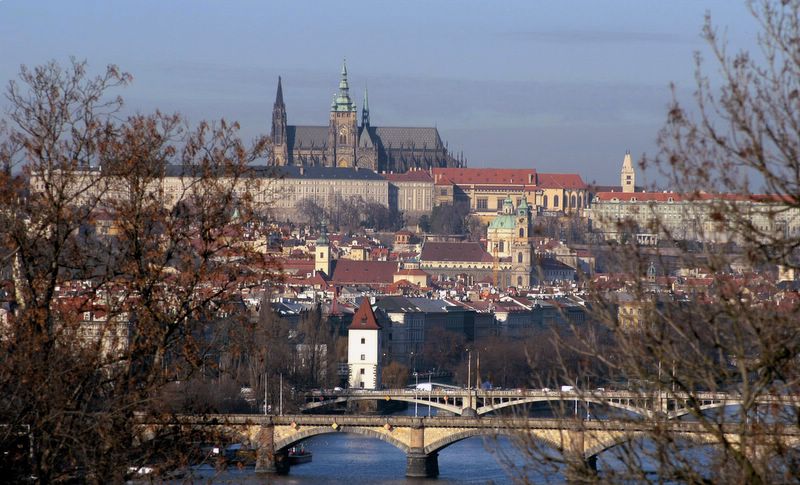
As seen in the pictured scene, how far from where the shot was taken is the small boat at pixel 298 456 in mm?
28950

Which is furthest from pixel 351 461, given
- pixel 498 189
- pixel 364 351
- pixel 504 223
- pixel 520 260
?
pixel 498 189

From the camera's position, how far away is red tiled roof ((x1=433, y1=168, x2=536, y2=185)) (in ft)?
387

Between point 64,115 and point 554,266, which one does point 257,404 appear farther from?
point 554,266

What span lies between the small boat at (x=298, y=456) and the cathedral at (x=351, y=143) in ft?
281

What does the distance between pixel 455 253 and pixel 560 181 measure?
29.3 meters

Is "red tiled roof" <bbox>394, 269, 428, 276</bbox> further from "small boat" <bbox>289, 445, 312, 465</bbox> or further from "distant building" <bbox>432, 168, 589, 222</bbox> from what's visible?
"small boat" <bbox>289, 445, 312, 465</bbox>

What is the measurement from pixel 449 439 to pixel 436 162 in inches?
3729

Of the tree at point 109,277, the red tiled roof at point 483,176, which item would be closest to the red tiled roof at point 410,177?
the red tiled roof at point 483,176

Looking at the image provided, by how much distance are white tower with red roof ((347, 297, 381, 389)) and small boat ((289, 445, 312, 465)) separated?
588 inches

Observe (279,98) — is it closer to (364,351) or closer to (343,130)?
(343,130)

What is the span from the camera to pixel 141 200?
24.1 ft

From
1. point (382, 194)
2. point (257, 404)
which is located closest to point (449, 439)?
point (257, 404)

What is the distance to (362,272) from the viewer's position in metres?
80.2

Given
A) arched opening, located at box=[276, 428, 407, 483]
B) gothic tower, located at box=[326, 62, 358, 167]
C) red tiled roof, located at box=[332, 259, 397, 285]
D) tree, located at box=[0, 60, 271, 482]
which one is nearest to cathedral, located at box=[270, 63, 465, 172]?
gothic tower, located at box=[326, 62, 358, 167]
